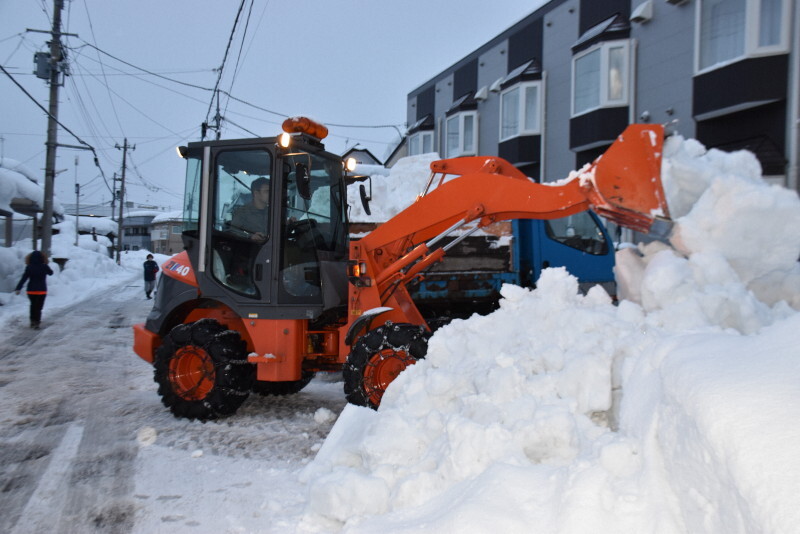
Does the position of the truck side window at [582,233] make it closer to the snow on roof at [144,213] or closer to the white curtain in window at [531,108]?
the white curtain in window at [531,108]

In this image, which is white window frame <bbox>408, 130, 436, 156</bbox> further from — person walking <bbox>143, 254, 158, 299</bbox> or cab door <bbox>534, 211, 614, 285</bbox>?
cab door <bbox>534, 211, 614, 285</bbox>

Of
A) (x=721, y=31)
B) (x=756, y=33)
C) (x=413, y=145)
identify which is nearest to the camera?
(x=756, y=33)

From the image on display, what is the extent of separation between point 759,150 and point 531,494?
10.3 meters

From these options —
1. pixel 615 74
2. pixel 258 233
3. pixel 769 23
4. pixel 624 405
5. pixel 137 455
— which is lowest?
pixel 137 455

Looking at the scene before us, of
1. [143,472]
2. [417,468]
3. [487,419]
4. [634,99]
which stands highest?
[634,99]

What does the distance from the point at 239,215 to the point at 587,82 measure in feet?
41.5

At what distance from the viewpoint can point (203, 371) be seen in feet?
17.3

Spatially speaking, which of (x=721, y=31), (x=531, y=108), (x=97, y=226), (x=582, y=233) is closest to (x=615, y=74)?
(x=721, y=31)

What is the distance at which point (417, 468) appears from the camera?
125 inches

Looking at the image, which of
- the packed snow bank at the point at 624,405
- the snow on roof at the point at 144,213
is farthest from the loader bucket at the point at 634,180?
the snow on roof at the point at 144,213

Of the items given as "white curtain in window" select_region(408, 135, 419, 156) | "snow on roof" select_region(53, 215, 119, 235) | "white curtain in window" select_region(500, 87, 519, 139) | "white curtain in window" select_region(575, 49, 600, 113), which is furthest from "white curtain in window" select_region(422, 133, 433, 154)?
"snow on roof" select_region(53, 215, 119, 235)

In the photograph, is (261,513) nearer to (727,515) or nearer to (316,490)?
(316,490)

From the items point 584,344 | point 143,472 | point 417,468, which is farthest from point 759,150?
point 143,472

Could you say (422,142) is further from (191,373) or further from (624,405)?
(624,405)
